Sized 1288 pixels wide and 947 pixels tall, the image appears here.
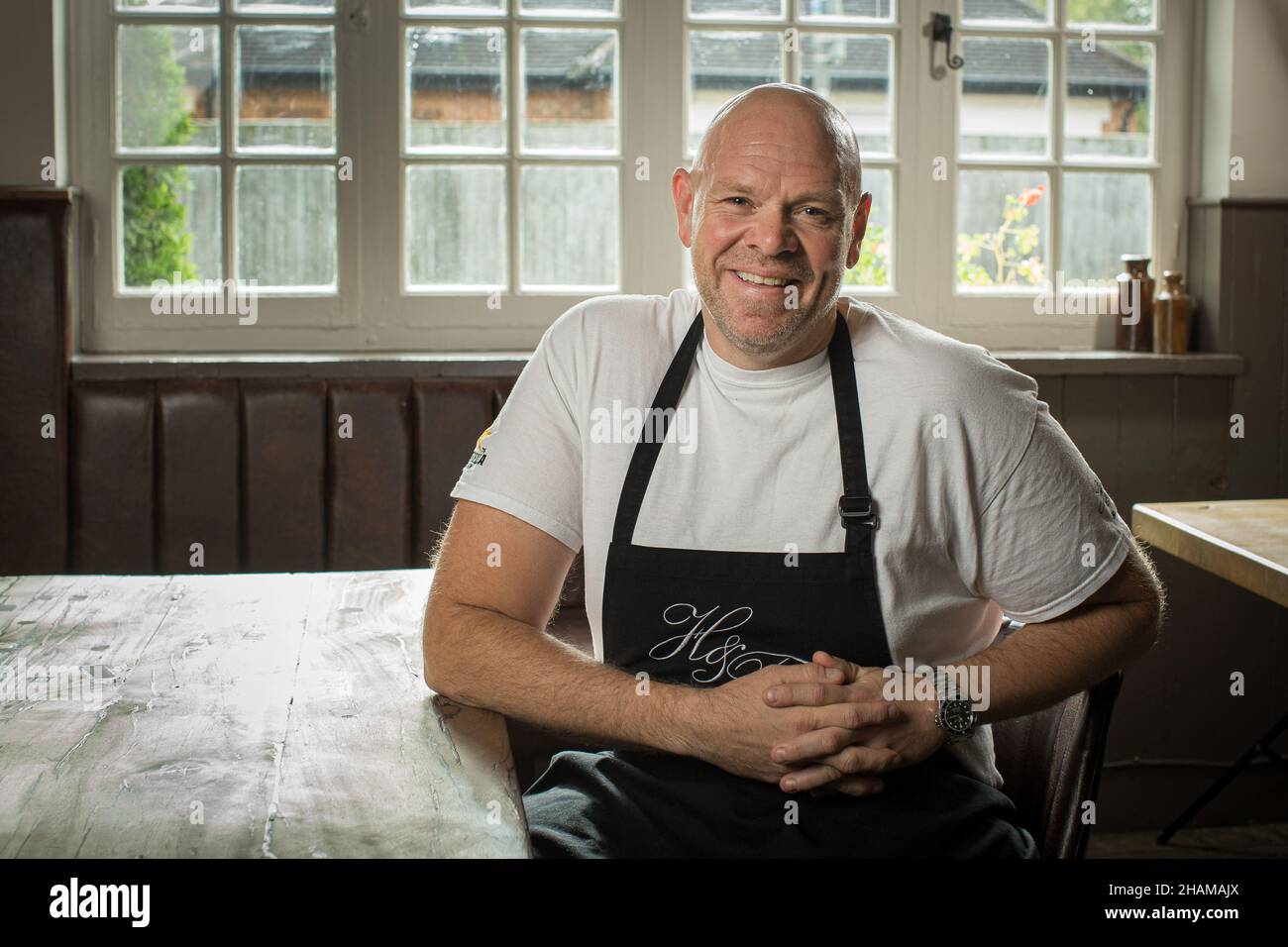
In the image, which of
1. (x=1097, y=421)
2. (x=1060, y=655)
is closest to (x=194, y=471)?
(x=1060, y=655)

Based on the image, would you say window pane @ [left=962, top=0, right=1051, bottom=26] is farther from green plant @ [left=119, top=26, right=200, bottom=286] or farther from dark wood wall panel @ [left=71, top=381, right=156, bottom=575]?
dark wood wall panel @ [left=71, top=381, right=156, bottom=575]

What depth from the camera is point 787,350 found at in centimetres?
170

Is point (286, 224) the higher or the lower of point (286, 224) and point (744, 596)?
the higher

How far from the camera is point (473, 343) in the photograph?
3.35 meters

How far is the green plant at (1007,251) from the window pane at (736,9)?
2.59 feet

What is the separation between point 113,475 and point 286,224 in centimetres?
78

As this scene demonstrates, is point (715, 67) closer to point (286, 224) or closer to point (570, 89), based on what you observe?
point (570, 89)

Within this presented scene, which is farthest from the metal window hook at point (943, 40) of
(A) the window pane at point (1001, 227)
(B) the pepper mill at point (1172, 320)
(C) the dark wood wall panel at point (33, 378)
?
(C) the dark wood wall panel at point (33, 378)

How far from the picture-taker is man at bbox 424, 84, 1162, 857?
1.48 m

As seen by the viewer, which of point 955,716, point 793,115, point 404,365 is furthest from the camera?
point 404,365

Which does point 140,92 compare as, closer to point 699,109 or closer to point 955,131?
point 699,109

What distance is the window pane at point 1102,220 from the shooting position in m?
3.52

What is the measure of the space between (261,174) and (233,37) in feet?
1.12
